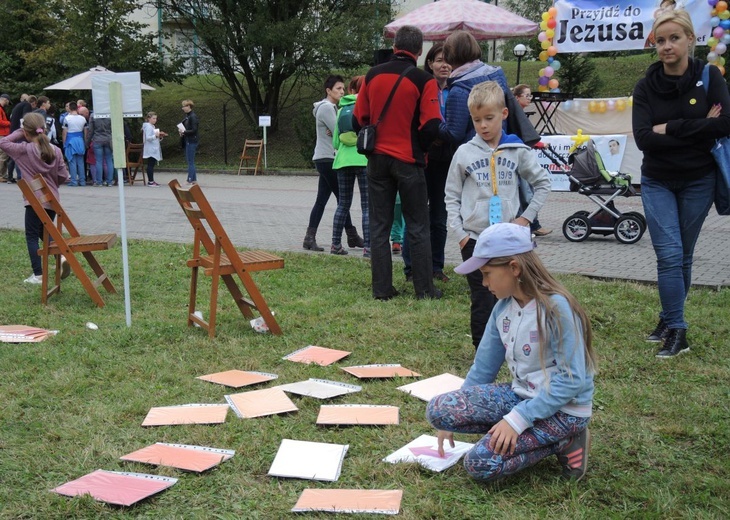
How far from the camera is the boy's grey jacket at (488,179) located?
179 inches

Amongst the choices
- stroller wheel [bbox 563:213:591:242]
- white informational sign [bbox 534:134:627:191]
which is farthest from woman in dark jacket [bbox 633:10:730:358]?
white informational sign [bbox 534:134:627:191]

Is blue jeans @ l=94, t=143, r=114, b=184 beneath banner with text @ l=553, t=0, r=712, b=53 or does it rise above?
beneath

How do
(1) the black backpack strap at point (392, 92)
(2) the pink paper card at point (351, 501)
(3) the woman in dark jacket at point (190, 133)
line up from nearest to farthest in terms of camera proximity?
(2) the pink paper card at point (351, 501)
(1) the black backpack strap at point (392, 92)
(3) the woman in dark jacket at point (190, 133)

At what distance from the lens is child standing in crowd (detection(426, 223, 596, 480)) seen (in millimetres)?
3008

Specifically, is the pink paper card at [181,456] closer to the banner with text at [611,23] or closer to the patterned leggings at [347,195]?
the patterned leggings at [347,195]

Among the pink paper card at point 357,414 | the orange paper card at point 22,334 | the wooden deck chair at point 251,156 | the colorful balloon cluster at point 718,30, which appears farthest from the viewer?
Answer: the wooden deck chair at point 251,156

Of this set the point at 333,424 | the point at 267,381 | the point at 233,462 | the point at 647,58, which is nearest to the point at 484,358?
the point at 333,424

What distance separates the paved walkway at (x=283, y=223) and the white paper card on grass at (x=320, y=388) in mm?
3775

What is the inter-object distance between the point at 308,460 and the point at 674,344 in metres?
2.57

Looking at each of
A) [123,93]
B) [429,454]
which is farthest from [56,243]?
[429,454]

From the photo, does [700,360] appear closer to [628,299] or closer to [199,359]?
[628,299]

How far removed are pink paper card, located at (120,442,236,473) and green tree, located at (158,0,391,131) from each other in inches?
836

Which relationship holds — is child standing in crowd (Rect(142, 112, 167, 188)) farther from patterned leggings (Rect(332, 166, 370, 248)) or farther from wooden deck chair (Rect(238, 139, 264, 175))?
patterned leggings (Rect(332, 166, 370, 248))

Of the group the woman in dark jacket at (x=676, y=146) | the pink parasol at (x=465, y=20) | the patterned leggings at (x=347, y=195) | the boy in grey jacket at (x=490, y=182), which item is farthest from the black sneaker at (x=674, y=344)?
the pink parasol at (x=465, y=20)
